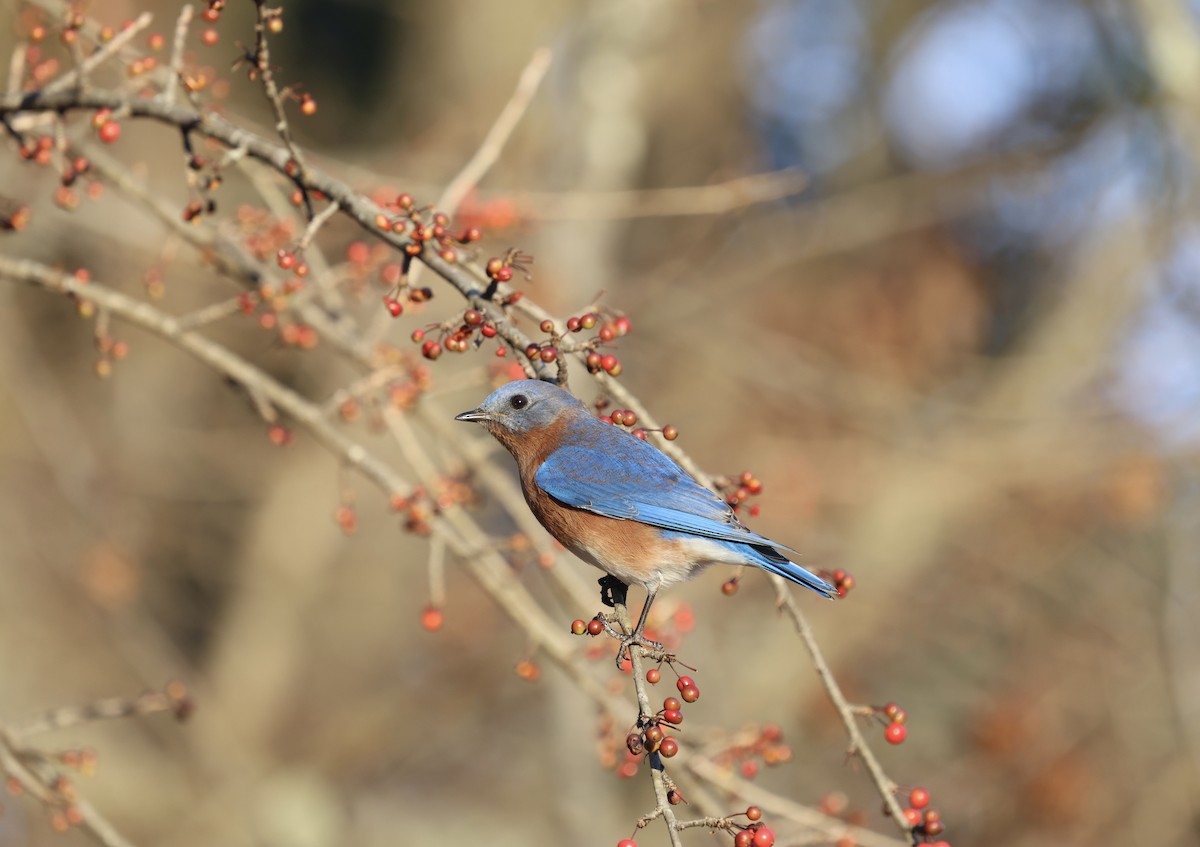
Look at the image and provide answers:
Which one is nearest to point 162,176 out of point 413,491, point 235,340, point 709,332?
point 235,340

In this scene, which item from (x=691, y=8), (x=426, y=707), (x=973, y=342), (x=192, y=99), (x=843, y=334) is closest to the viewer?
(x=192, y=99)

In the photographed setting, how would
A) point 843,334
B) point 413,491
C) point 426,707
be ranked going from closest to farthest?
point 413,491, point 426,707, point 843,334

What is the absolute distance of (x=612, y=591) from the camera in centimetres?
346

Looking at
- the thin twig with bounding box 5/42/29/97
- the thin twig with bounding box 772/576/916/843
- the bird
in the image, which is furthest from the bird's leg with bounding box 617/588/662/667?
the thin twig with bounding box 5/42/29/97

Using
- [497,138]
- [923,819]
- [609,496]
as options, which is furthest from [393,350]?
[923,819]

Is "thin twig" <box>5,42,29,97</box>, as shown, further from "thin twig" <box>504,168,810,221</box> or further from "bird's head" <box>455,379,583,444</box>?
"thin twig" <box>504,168,810,221</box>

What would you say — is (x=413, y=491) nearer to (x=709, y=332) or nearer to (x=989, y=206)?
(x=709, y=332)

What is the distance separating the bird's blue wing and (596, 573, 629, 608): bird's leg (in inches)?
7.9

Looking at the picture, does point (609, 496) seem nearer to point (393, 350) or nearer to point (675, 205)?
point (393, 350)

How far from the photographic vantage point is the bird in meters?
3.43

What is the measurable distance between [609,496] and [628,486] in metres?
0.09

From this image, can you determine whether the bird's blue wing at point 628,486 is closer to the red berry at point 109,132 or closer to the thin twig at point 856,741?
the thin twig at point 856,741

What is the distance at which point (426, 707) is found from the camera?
8406 millimetres

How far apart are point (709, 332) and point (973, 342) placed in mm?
4395
